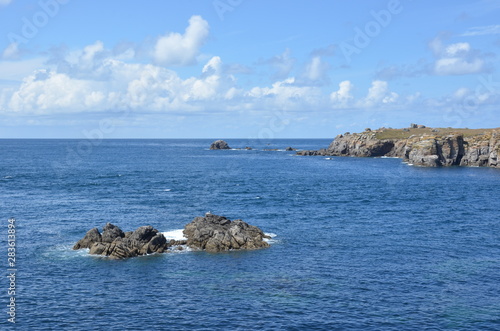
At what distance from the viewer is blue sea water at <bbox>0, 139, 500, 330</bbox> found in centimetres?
5259

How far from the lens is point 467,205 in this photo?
399ft

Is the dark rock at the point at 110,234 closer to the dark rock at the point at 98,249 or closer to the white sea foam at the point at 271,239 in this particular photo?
the dark rock at the point at 98,249

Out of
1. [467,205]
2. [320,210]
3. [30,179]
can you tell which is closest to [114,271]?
[320,210]

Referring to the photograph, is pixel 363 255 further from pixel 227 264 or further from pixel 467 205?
pixel 467 205

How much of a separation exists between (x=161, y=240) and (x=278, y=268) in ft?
70.0

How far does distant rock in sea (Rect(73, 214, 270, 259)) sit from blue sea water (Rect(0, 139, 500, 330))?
239 cm

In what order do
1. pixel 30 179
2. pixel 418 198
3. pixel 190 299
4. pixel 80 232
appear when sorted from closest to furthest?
pixel 190 299
pixel 80 232
pixel 418 198
pixel 30 179

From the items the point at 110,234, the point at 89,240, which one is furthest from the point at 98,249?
the point at 89,240

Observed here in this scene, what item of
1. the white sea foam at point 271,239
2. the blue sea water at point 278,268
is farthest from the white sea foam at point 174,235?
the white sea foam at point 271,239

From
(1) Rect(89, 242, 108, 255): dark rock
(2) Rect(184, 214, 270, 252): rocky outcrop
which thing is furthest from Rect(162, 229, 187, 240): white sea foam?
(1) Rect(89, 242, 108, 255): dark rock

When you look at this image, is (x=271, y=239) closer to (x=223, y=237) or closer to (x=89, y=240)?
(x=223, y=237)

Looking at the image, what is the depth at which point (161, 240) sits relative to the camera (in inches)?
3113

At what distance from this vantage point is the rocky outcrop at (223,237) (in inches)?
Answer: 3167

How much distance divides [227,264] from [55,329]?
92.7 feet
